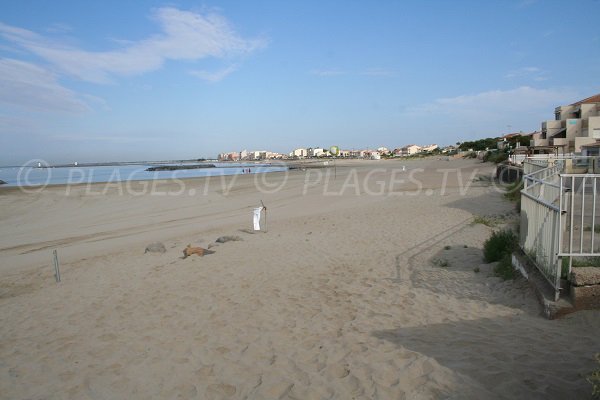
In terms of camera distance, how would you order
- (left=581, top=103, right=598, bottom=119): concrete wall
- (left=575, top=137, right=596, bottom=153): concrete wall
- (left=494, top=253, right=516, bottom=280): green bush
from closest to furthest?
(left=494, top=253, right=516, bottom=280): green bush → (left=575, top=137, right=596, bottom=153): concrete wall → (left=581, top=103, right=598, bottom=119): concrete wall

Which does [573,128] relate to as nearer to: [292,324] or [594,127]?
[594,127]

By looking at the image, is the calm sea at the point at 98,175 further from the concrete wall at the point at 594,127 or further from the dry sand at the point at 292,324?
the concrete wall at the point at 594,127

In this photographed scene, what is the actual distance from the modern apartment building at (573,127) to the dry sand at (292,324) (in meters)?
36.1

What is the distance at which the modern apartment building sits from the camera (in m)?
39.5

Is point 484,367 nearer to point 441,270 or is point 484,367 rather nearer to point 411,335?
point 411,335

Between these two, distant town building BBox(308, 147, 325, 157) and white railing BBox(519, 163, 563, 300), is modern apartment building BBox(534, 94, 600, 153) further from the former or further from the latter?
distant town building BBox(308, 147, 325, 157)

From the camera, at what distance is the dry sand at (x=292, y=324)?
3.61m

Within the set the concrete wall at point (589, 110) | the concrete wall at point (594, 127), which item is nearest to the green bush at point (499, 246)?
the concrete wall at point (594, 127)

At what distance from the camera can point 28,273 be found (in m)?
9.70

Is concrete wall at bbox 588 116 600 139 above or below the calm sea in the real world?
above

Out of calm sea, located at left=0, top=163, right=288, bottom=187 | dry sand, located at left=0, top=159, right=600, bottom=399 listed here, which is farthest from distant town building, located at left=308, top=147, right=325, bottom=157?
dry sand, located at left=0, top=159, right=600, bottom=399

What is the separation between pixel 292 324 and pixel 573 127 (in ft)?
163

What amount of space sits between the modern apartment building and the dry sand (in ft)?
118

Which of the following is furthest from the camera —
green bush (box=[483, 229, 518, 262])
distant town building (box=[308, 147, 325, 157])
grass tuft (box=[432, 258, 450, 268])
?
distant town building (box=[308, 147, 325, 157])
